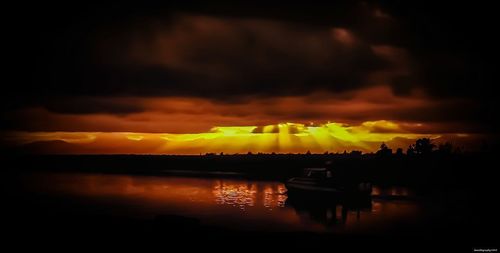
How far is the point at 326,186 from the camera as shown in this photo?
189 feet

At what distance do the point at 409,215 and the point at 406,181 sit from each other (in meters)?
54.4

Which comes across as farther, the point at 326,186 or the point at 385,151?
the point at 385,151

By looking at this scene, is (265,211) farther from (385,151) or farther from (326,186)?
(385,151)

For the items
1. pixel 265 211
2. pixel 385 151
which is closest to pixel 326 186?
pixel 265 211

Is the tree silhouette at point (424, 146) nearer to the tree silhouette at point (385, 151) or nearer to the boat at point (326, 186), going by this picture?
the tree silhouette at point (385, 151)

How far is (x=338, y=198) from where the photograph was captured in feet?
180

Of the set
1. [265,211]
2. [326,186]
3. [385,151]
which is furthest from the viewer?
[385,151]

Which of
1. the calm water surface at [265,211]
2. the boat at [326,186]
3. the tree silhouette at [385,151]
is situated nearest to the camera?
the calm water surface at [265,211]

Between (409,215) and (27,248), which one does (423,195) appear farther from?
(27,248)

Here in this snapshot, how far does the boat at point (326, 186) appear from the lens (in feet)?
182

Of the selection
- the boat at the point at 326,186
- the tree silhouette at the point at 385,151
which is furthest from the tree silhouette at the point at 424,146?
the boat at the point at 326,186

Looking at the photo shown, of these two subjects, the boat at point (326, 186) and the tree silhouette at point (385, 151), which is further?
the tree silhouette at point (385, 151)

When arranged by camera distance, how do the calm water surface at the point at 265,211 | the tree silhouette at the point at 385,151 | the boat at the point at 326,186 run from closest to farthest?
1. the calm water surface at the point at 265,211
2. the boat at the point at 326,186
3. the tree silhouette at the point at 385,151

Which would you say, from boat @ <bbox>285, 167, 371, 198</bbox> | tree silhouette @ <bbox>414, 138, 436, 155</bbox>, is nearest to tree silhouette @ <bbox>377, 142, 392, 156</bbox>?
tree silhouette @ <bbox>414, 138, 436, 155</bbox>
